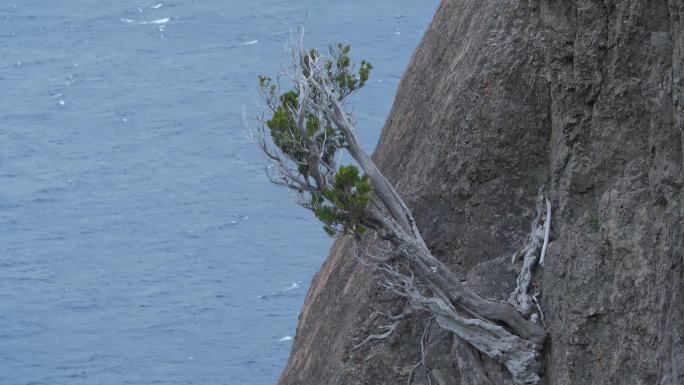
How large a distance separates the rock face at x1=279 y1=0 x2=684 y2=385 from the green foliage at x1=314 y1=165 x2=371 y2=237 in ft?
3.39

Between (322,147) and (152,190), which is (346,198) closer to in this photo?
(322,147)

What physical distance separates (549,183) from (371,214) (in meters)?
1.18

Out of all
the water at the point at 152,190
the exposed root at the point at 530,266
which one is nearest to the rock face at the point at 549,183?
the exposed root at the point at 530,266

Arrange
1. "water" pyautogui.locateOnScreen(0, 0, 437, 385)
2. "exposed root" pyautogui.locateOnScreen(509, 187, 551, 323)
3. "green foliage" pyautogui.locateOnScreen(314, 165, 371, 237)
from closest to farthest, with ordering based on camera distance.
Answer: "green foliage" pyautogui.locateOnScreen(314, 165, 371, 237) → "exposed root" pyautogui.locateOnScreen(509, 187, 551, 323) → "water" pyautogui.locateOnScreen(0, 0, 437, 385)

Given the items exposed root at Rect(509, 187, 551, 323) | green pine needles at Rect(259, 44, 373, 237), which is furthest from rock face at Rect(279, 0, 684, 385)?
green pine needles at Rect(259, 44, 373, 237)

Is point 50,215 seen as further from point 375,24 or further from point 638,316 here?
point 638,316

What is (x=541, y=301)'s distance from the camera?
6.12 metres

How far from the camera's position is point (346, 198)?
5.93m

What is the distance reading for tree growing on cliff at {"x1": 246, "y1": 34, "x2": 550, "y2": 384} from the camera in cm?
596

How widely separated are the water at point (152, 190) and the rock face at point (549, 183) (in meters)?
5.66

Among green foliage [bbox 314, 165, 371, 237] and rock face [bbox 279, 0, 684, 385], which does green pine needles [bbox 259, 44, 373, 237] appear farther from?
rock face [bbox 279, 0, 684, 385]

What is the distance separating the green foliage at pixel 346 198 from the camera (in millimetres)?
5863

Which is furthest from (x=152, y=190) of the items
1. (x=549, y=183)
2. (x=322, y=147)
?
(x=549, y=183)

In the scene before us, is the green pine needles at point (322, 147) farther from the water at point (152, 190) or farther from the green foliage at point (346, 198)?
the water at point (152, 190)
